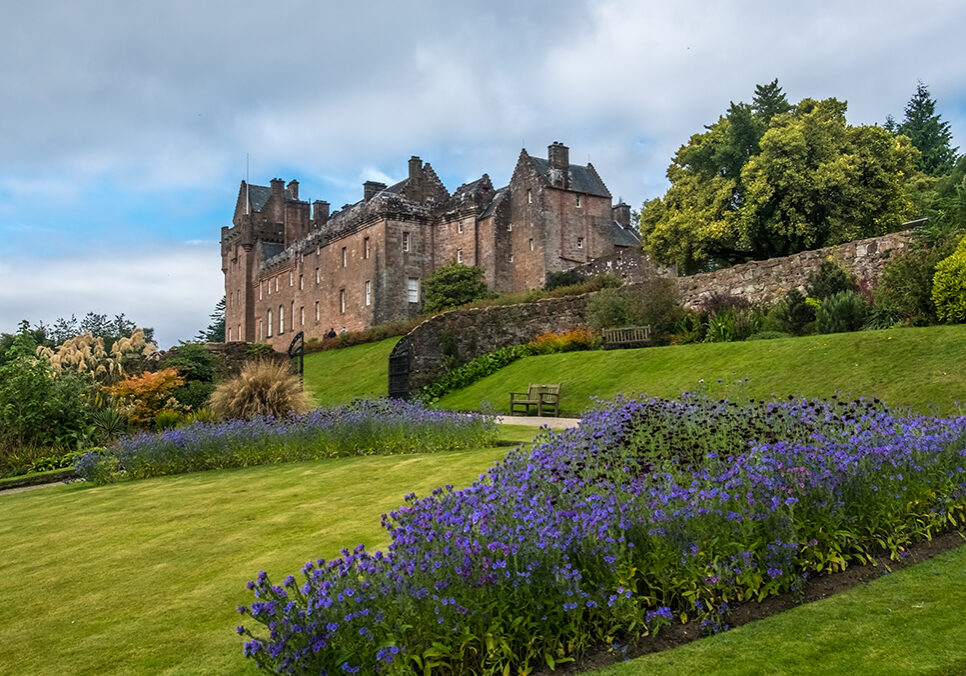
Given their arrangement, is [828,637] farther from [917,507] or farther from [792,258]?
[792,258]

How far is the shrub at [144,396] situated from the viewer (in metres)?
17.2

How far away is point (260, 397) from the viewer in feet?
49.3

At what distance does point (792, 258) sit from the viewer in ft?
68.4

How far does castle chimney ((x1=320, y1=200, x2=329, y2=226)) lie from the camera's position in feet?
196

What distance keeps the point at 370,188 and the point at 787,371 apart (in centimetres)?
4072

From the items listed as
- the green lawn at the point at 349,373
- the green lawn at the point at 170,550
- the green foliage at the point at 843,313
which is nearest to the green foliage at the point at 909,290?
the green foliage at the point at 843,313

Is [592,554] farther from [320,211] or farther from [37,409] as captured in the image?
[320,211]

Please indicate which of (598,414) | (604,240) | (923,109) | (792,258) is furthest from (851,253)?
(923,109)

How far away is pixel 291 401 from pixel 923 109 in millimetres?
50590

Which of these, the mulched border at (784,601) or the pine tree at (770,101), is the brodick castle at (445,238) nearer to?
the pine tree at (770,101)

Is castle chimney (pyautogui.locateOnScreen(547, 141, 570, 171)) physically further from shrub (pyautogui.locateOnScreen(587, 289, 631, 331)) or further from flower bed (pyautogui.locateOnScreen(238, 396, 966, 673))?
flower bed (pyautogui.locateOnScreen(238, 396, 966, 673))

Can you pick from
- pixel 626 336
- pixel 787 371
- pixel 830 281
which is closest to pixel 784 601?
pixel 787 371

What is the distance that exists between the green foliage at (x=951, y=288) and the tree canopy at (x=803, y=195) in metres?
12.1

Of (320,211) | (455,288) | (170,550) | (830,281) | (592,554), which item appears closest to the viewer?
(592,554)
